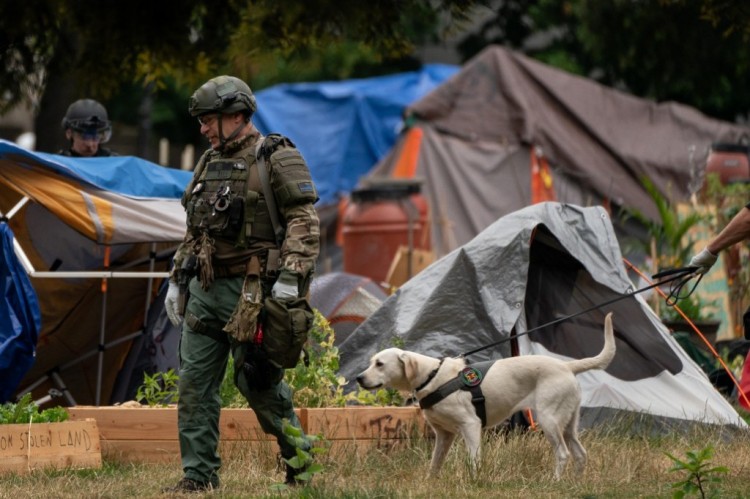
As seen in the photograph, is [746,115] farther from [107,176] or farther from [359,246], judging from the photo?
[107,176]

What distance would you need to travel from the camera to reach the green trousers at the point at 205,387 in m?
6.25

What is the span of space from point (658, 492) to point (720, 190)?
7.24 meters

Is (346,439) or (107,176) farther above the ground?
(107,176)

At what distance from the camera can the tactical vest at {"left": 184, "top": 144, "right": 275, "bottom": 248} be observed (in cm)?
620

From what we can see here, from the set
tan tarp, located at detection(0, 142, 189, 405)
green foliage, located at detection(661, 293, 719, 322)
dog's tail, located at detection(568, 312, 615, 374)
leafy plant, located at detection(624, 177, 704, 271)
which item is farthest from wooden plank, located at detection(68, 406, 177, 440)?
leafy plant, located at detection(624, 177, 704, 271)

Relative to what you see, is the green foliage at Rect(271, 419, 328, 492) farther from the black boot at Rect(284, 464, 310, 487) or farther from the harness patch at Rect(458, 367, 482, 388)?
the harness patch at Rect(458, 367, 482, 388)

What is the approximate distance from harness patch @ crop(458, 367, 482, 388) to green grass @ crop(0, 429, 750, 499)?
1.27 ft

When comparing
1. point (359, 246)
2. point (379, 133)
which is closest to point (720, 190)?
point (359, 246)

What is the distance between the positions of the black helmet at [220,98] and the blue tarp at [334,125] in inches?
545

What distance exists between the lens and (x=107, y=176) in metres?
8.84

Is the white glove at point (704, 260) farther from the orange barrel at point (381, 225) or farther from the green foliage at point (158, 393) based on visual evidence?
the orange barrel at point (381, 225)

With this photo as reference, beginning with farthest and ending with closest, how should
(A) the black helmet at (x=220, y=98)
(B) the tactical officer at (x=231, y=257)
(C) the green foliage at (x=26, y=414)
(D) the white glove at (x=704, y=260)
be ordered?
(C) the green foliage at (x=26, y=414) < (D) the white glove at (x=704, y=260) < (A) the black helmet at (x=220, y=98) < (B) the tactical officer at (x=231, y=257)

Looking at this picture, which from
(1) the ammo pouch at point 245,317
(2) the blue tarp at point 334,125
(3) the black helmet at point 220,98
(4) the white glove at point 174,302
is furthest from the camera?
(2) the blue tarp at point 334,125

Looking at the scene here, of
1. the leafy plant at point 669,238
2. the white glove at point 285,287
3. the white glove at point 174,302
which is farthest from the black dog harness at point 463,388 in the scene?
the leafy plant at point 669,238
